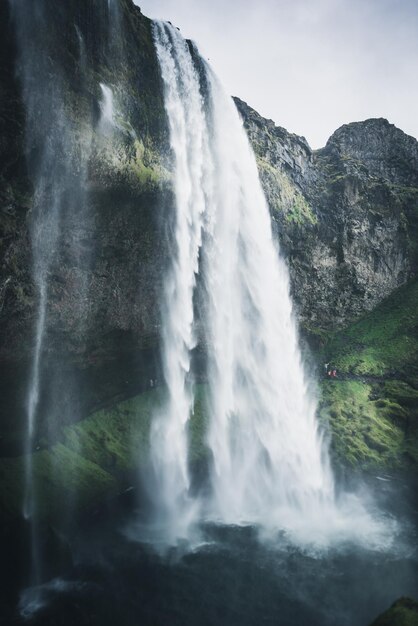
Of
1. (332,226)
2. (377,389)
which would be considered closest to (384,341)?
(377,389)

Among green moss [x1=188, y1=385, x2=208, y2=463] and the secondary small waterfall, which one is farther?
green moss [x1=188, y1=385, x2=208, y2=463]

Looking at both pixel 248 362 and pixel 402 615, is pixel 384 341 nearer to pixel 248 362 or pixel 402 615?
pixel 248 362

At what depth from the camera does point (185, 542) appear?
20.4m

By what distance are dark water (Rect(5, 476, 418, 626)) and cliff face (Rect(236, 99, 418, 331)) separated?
25967 mm

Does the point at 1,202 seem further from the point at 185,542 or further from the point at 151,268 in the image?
the point at 185,542

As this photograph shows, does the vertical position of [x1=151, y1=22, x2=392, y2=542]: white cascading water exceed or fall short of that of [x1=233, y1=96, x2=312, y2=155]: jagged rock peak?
it falls short

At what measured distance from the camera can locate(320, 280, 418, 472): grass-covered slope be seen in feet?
98.4

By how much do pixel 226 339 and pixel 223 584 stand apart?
53.9 ft

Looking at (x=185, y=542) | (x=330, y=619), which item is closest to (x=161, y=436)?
(x=185, y=542)

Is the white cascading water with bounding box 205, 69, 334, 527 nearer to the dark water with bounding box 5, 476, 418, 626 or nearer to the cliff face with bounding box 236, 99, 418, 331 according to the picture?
the dark water with bounding box 5, 476, 418, 626

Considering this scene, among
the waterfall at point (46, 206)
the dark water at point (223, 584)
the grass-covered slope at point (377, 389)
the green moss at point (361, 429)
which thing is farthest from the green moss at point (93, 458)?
the grass-covered slope at point (377, 389)

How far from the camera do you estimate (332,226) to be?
146 ft

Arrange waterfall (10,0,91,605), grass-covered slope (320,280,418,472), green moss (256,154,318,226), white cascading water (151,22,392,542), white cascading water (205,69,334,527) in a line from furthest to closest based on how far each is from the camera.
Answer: green moss (256,154,318,226)
grass-covered slope (320,280,418,472)
white cascading water (205,69,334,527)
white cascading water (151,22,392,542)
waterfall (10,0,91,605)

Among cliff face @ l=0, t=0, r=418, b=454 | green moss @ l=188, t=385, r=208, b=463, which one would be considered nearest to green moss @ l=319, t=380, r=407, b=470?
green moss @ l=188, t=385, r=208, b=463
